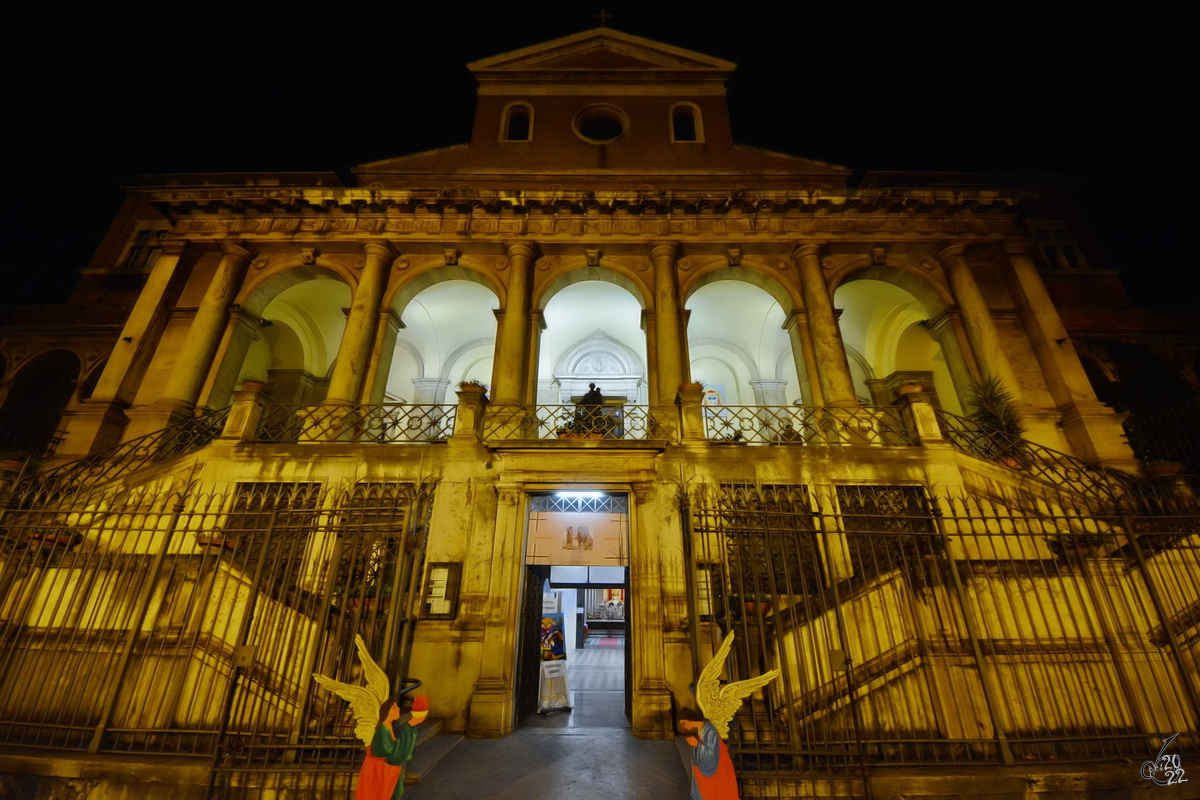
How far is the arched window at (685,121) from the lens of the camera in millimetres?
17297

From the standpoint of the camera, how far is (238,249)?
43.5ft

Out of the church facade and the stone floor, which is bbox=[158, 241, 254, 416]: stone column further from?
the stone floor

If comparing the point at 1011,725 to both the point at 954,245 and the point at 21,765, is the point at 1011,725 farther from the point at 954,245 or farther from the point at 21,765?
the point at 954,245

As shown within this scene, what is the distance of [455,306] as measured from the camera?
16.2 m

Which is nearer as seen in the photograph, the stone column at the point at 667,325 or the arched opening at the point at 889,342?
the stone column at the point at 667,325

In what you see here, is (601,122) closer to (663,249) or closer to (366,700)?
(663,249)

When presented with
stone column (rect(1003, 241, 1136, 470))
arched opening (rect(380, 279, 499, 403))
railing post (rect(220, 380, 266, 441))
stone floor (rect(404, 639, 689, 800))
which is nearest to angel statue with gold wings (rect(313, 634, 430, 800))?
stone floor (rect(404, 639, 689, 800))

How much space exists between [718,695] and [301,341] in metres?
16.8

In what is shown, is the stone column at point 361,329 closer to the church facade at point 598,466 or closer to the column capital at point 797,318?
the church facade at point 598,466

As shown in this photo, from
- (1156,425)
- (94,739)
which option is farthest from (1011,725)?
(1156,425)

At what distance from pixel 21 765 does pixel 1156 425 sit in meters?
23.7

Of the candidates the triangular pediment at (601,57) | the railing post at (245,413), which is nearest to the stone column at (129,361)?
the railing post at (245,413)

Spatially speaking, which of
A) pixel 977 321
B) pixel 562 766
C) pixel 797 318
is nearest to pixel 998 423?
pixel 977 321

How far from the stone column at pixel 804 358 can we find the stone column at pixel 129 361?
633 inches
